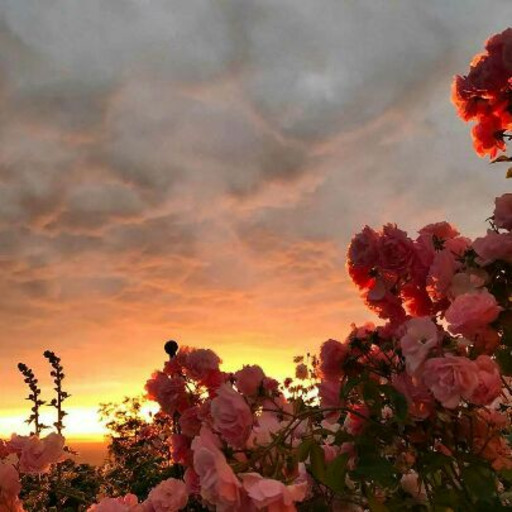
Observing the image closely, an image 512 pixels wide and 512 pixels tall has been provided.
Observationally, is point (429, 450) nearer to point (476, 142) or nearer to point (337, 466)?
point (337, 466)

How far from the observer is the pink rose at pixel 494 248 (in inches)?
118

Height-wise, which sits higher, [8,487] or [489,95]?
[489,95]

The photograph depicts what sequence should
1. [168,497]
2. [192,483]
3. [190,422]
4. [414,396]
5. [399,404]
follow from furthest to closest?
[190,422], [192,483], [168,497], [414,396], [399,404]

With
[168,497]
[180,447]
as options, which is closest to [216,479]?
[168,497]

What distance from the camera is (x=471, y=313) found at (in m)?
2.69

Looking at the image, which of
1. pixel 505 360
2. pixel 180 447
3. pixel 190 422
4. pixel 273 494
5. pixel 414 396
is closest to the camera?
pixel 273 494

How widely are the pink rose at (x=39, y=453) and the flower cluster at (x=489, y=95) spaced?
2.69 meters

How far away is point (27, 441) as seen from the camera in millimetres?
3721

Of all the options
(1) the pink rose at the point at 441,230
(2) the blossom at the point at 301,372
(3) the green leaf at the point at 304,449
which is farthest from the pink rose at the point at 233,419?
(2) the blossom at the point at 301,372

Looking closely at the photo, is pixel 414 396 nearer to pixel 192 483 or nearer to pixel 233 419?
pixel 233 419

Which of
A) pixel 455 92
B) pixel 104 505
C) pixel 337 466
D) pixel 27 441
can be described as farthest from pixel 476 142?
pixel 27 441

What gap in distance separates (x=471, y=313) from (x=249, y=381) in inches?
47.4

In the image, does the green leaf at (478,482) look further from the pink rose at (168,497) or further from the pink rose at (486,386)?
the pink rose at (168,497)

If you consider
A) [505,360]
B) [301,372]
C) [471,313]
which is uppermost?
[301,372]
